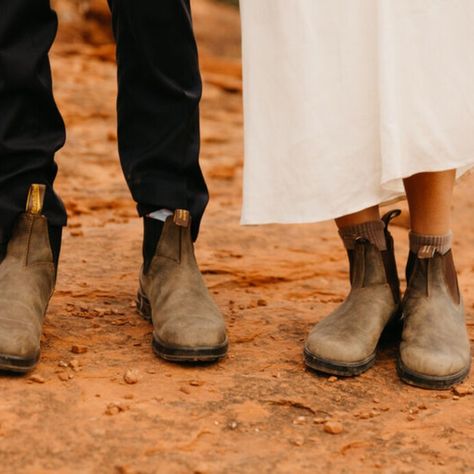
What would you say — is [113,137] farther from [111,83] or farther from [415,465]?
[415,465]

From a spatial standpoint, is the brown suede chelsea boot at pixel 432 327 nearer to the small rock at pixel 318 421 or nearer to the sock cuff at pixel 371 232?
the sock cuff at pixel 371 232

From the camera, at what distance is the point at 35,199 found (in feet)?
5.90

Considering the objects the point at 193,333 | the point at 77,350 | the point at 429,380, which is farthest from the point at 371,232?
the point at 77,350

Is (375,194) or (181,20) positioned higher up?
(181,20)

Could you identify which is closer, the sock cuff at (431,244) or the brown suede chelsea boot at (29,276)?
the brown suede chelsea boot at (29,276)

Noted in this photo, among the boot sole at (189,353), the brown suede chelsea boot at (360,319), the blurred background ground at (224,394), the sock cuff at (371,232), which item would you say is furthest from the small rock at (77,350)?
the sock cuff at (371,232)

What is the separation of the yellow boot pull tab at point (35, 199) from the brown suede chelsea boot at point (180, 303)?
0.90 feet

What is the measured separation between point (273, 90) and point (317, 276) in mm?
1099

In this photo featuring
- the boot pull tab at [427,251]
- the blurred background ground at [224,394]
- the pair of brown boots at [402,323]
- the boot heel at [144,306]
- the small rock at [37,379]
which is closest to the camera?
the blurred background ground at [224,394]

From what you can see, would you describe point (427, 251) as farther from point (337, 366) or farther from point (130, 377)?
point (130, 377)

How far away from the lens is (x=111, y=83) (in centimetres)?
637

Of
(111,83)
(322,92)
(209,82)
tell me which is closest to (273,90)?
(322,92)

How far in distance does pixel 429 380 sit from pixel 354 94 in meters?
0.58

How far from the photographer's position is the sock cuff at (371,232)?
185 centimetres
